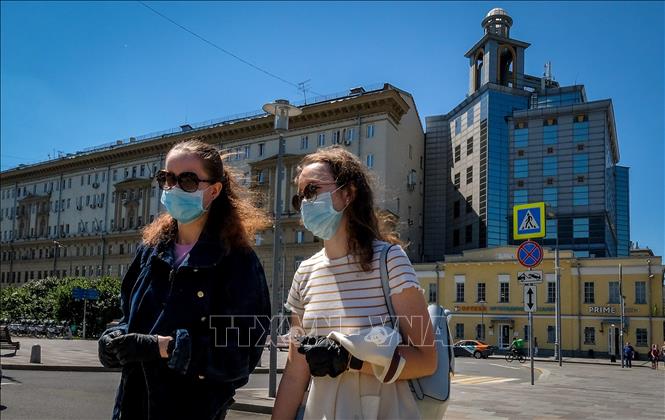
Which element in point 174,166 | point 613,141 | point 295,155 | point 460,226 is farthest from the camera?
point 613,141

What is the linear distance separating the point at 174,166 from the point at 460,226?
7379 cm

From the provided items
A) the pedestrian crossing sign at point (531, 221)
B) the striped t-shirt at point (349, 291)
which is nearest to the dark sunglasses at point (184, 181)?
the striped t-shirt at point (349, 291)

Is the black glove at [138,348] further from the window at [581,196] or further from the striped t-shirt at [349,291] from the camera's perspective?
the window at [581,196]

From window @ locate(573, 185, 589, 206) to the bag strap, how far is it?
78105 millimetres

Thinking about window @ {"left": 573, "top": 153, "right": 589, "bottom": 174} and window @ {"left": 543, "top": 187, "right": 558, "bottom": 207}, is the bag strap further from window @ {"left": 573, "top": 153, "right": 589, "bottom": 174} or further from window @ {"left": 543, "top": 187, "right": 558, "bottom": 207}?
window @ {"left": 573, "top": 153, "right": 589, "bottom": 174}

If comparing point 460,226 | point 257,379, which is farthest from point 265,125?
point 257,379

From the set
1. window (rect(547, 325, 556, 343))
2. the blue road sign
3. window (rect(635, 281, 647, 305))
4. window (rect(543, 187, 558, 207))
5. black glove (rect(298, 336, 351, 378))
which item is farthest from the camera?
window (rect(543, 187, 558, 207))

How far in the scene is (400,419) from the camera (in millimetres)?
2574

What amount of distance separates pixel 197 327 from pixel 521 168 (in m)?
78.0

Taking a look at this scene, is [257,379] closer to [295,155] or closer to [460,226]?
[295,155]

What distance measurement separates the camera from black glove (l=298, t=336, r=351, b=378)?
99.7 inches

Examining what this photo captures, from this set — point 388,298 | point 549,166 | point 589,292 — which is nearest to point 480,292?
point 589,292

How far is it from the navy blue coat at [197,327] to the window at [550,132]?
78.9 m

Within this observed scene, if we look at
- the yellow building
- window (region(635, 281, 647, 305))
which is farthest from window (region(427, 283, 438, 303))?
window (region(635, 281, 647, 305))
